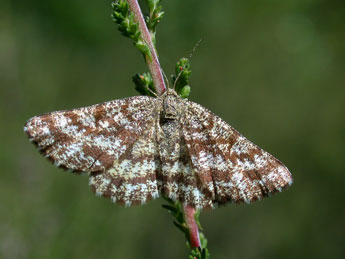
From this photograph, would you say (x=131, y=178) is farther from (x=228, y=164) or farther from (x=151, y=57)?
(x=151, y=57)

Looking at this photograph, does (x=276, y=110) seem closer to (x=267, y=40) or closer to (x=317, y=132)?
(x=317, y=132)

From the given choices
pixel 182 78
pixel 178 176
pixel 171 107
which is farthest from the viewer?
pixel 182 78

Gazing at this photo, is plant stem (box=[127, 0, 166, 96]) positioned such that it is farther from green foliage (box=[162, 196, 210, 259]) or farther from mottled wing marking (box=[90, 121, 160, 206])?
green foliage (box=[162, 196, 210, 259])

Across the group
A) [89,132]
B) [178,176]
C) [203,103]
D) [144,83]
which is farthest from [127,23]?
[203,103]

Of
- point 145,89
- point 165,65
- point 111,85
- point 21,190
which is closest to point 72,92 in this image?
point 111,85

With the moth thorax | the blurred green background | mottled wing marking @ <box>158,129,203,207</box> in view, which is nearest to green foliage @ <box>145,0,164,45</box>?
the moth thorax

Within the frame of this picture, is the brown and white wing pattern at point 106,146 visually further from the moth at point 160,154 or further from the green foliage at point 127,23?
A: the green foliage at point 127,23

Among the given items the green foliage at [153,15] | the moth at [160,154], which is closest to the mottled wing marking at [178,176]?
the moth at [160,154]
